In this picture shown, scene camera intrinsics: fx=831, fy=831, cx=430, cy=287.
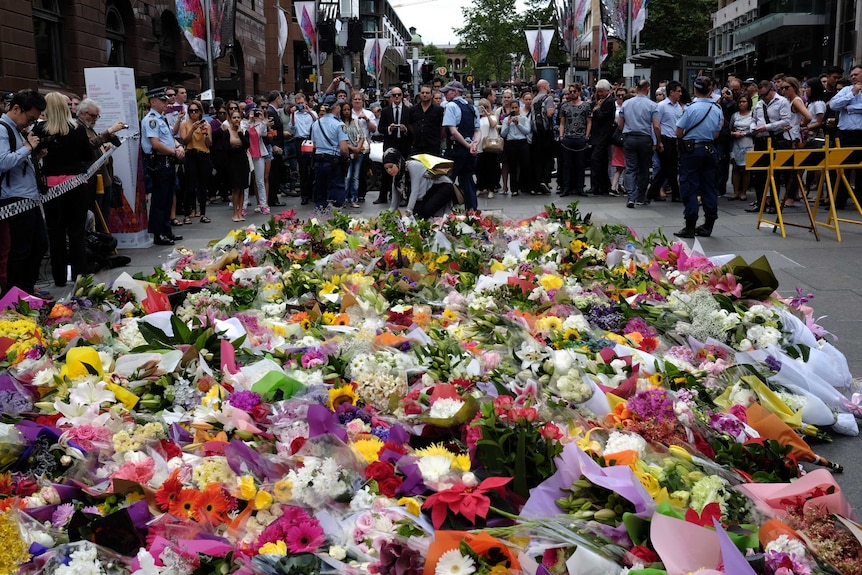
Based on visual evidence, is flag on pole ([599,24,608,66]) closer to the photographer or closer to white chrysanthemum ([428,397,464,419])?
the photographer

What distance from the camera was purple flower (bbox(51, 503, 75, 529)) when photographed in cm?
278

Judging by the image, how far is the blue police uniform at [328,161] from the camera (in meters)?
13.6

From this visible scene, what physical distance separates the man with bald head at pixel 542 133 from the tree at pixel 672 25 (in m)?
36.2

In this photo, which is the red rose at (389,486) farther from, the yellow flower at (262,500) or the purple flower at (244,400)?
the purple flower at (244,400)

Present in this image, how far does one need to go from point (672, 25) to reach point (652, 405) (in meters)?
50.9

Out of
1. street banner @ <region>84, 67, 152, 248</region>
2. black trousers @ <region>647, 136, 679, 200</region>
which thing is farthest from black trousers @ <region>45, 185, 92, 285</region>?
black trousers @ <region>647, 136, 679, 200</region>

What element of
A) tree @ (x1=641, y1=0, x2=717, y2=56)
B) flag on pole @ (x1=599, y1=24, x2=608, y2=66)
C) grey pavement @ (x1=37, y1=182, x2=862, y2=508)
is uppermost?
tree @ (x1=641, y1=0, x2=717, y2=56)

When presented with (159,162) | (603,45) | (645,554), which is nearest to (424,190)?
(159,162)

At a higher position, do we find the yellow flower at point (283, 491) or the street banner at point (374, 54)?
the street banner at point (374, 54)

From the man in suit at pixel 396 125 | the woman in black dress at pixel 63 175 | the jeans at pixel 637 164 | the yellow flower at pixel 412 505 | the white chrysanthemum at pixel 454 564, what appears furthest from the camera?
the man in suit at pixel 396 125

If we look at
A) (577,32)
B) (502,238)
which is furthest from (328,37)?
(502,238)

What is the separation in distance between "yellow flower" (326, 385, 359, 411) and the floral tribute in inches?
0.5

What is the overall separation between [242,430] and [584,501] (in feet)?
4.36

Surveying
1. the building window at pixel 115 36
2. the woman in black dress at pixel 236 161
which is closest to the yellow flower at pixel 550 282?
the woman in black dress at pixel 236 161
